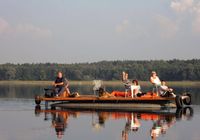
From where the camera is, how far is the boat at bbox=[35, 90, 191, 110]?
28188 mm

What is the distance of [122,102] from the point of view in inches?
1131

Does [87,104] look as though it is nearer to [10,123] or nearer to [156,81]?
[156,81]


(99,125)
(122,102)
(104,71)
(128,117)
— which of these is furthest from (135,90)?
(104,71)

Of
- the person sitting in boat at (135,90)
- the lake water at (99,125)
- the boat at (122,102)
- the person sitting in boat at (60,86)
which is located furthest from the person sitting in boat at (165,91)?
the person sitting in boat at (60,86)

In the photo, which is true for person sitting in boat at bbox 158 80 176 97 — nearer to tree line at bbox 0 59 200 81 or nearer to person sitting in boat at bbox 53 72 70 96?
person sitting in boat at bbox 53 72 70 96

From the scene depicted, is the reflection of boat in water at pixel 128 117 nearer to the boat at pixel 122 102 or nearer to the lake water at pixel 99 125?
the lake water at pixel 99 125

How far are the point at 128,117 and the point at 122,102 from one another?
14.9ft

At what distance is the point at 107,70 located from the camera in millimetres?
144250

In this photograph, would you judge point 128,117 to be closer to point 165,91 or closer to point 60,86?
point 165,91

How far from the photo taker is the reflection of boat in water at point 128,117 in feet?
64.3

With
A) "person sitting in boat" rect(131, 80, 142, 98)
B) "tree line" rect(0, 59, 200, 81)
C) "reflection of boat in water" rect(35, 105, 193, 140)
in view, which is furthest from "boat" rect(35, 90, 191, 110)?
"tree line" rect(0, 59, 200, 81)

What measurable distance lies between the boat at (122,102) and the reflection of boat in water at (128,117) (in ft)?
1.69

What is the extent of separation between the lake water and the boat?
0.57 metres

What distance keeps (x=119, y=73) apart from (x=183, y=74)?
19623mm
